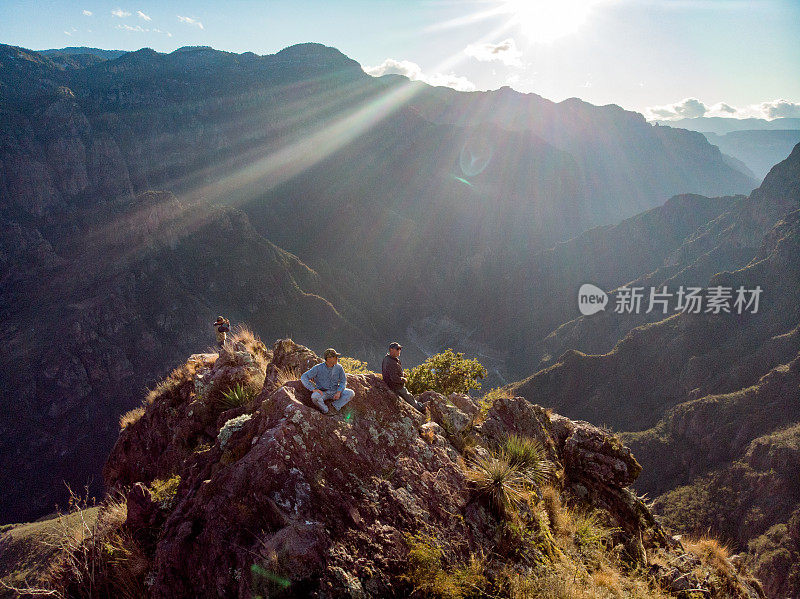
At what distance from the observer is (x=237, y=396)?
8.11m

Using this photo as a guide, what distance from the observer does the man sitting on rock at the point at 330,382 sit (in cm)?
575

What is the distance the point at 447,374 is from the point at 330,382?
7416 mm

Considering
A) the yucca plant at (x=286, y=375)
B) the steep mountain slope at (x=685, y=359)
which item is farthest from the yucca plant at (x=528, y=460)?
the steep mountain slope at (x=685, y=359)

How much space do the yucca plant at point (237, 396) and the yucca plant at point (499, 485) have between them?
206 inches

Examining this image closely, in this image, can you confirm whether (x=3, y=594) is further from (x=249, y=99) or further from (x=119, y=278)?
(x=249, y=99)

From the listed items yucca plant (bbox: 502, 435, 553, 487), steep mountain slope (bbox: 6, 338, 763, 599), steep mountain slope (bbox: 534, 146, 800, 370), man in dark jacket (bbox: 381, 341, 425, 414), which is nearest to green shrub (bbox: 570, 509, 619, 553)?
steep mountain slope (bbox: 6, 338, 763, 599)

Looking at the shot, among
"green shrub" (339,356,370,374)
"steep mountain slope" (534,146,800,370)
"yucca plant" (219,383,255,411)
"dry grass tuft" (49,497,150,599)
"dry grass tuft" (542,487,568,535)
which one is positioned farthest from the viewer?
"steep mountain slope" (534,146,800,370)

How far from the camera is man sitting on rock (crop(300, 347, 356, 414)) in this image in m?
5.75

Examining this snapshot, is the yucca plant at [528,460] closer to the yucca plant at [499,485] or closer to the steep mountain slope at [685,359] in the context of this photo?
the yucca plant at [499,485]

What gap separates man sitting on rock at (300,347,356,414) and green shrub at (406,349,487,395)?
235 inches

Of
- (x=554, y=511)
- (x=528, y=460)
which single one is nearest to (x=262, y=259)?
(x=528, y=460)

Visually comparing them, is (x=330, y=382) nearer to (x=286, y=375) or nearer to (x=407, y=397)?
(x=407, y=397)

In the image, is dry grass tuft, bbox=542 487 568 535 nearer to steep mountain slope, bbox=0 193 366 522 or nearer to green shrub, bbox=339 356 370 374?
green shrub, bbox=339 356 370 374

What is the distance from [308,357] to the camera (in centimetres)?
872
